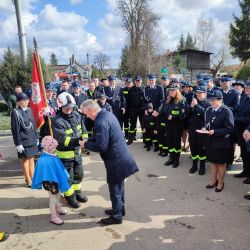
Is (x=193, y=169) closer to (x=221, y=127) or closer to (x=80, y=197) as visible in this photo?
(x=221, y=127)

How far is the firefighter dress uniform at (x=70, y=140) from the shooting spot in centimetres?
478

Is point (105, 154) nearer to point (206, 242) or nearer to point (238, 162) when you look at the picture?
point (206, 242)

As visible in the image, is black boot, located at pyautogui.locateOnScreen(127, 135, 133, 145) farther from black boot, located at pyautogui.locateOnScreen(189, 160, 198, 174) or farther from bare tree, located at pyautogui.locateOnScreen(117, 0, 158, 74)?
bare tree, located at pyautogui.locateOnScreen(117, 0, 158, 74)

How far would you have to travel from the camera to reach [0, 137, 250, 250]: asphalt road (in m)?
4.04

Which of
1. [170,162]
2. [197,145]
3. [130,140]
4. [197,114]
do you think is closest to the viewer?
[197,114]

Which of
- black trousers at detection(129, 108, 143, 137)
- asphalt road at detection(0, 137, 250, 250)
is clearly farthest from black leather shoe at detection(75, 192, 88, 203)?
black trousers at detection(129, 108, 143, 137)

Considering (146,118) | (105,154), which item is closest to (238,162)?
(146,118)

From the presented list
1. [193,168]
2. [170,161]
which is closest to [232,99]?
[193,168]

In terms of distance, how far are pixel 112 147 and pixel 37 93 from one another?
2.12 metres

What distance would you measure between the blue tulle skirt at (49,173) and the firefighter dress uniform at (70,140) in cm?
38

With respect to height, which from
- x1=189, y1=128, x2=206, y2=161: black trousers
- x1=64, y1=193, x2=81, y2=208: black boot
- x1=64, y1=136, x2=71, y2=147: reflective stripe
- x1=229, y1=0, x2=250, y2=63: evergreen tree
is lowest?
x1=64, y1=193, x2=81, y2=208: black boot

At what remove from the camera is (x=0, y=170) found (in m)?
7.41

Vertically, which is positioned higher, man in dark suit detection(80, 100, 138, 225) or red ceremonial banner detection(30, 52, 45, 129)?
red ceremonial banner detection(30, 52, 45, 129)

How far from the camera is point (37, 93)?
551 cm
